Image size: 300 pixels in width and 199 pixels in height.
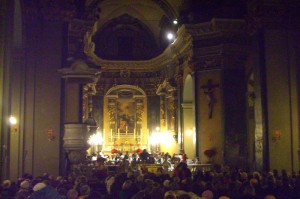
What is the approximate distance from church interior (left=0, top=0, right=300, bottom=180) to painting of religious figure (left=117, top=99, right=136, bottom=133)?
8cm

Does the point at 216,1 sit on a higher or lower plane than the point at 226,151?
higher

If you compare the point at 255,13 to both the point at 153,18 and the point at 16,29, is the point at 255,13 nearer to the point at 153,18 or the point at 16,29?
the point at 16,29

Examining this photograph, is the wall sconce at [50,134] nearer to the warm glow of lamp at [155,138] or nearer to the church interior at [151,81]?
the church interior at [151,81]

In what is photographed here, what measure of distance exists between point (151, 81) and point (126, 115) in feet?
11.0

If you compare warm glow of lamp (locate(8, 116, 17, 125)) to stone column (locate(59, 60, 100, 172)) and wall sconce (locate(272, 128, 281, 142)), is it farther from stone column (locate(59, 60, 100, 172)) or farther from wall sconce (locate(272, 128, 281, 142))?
wall sconce (locate(272, 128, 281, 142))

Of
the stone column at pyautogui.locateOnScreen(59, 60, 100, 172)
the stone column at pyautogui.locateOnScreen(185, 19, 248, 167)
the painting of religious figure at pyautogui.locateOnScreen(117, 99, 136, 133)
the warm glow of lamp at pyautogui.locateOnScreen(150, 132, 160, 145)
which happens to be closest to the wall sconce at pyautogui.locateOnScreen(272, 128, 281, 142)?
the stone column at pyautogui.locateOnScreen(185, 19, 248, 167)

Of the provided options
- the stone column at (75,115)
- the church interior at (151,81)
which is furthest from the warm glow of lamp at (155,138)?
the stone column at (75,115)

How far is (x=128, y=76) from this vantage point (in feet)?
124

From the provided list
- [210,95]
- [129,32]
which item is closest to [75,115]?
[210,95]

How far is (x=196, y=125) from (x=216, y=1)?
6.63m

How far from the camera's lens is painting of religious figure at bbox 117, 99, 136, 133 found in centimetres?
3769

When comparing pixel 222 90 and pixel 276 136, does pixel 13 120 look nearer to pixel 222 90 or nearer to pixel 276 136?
pixel 276 136

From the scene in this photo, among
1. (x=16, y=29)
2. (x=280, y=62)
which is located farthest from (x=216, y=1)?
(x=16, y=29)

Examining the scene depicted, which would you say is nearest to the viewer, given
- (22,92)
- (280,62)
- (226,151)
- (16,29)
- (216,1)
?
(22,92)
